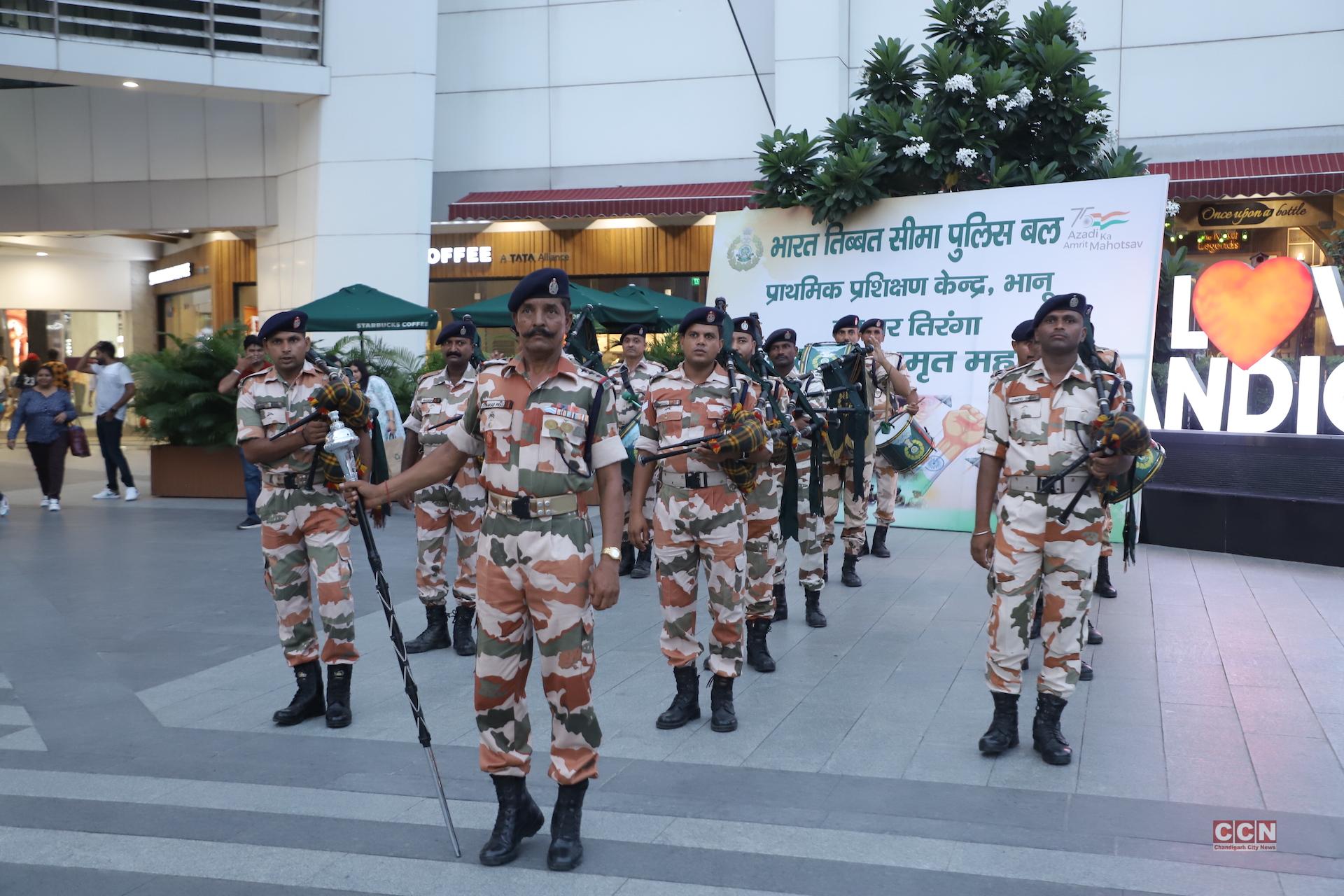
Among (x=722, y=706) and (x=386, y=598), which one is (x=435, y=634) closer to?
(x=722, y=706)

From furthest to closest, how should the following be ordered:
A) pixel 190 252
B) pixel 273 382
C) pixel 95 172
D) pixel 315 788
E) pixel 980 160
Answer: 1. pixel 190 252
2. pixel 95 172
3. pixel 980 160
4. pixel 273 382
5. pixel 315 788

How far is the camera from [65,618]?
863cm

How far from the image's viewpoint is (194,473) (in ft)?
51.4

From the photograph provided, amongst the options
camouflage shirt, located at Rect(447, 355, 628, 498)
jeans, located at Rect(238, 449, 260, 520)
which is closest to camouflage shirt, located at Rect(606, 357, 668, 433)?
camouflage shirt, located at Rect(447, 355, 628, 498)

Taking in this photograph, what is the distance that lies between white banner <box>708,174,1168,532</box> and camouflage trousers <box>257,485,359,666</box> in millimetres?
7258

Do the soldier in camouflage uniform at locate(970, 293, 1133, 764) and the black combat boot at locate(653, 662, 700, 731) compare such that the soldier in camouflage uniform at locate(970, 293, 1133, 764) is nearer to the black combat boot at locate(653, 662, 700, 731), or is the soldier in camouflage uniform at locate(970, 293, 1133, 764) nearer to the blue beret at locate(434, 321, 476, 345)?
the black combat boot at locate(653, 662, 700, 731)

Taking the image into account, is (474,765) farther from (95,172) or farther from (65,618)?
(95,172)

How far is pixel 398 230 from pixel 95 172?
279 inches

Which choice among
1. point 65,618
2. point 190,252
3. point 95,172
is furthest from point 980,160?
point 190,252

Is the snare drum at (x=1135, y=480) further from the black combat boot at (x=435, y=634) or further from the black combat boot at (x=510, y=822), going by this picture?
the black combat boot at (x=435, y=634)

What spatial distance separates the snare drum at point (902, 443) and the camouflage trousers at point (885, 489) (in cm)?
7

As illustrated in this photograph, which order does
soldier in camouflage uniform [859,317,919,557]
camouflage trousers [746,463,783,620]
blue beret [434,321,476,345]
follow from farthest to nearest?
soldier in camouflage uniform [859,317,919,557] < blue beret [434,321,476,345] < camouflage trousers [746,463,783,620]

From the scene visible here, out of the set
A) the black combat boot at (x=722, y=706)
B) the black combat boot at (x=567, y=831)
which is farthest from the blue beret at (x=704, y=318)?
the black combat boot at (x=567, y=831)

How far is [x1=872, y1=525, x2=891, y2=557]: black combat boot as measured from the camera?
1126cm
